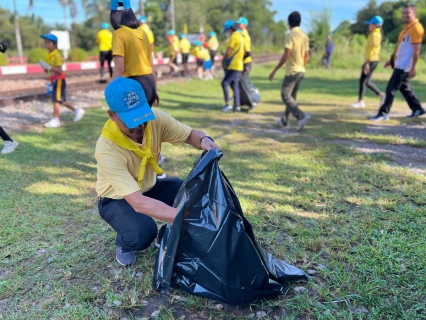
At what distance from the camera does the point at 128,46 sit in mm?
4152

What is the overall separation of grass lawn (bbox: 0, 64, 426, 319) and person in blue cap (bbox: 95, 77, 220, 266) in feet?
1.19

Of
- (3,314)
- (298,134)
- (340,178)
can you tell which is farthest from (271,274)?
(298,134)

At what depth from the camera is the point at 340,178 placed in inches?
166

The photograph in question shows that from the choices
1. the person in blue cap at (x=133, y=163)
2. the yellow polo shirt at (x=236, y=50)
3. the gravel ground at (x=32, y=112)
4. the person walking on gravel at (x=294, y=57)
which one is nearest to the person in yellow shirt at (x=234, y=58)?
the yellow polo shirt at (x=236, y=50)

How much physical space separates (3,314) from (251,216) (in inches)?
80.2

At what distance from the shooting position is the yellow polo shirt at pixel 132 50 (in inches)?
162

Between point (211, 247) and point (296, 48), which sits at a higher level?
point (296, 48)

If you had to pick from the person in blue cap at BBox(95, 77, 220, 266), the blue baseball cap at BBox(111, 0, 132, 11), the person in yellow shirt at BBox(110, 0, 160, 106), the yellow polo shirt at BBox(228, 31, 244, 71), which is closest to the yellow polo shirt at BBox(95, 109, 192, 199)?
the person in blue cap at BBox(95, 77, 220, 266)

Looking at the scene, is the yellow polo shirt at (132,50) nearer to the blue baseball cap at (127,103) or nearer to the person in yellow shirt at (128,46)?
the person in yellow shirt at (128,46)

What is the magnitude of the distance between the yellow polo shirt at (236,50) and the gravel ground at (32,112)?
11.7 ft

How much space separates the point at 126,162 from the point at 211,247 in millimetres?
801

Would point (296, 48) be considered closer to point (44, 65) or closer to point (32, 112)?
point (44, 65)

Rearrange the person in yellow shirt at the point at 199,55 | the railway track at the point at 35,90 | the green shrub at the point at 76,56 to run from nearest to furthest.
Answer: the railway track at the point at 35,90
the person in yellow shirt at the point at 199,55
the green shrub at the point at 76,56

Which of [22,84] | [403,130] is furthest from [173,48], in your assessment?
[403,130]
